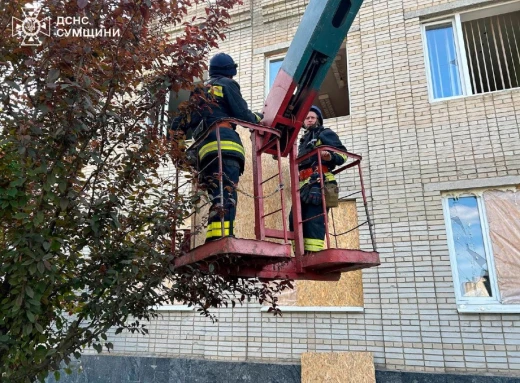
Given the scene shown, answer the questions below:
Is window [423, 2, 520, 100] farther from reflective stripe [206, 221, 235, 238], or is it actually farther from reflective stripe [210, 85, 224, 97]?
reflective stripe [206, 221, 235, 238]

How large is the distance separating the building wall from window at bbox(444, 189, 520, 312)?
0.18 meters

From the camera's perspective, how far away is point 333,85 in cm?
977

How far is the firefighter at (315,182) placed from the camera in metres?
3.68

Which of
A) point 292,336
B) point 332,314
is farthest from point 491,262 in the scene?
point 292,336

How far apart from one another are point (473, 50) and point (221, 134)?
18.5ft

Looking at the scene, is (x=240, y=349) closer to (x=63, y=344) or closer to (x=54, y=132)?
(x=63, y=344)

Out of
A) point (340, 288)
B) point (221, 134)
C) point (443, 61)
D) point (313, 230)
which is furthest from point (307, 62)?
point (443, 61)

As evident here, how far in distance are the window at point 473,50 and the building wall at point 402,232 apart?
0.86 feet

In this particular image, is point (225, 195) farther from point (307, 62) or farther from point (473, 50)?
point (473, 50)

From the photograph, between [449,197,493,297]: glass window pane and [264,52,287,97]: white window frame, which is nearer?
[449,197,493,297]: glass window pane

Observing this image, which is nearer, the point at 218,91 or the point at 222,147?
the point at 222,147

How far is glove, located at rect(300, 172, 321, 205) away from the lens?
375 centimetres

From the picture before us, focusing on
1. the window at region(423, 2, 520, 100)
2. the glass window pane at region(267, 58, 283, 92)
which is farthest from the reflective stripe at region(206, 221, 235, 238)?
the glass window pane at region(267, 58, 283, 92)

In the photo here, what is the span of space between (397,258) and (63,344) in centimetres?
464
